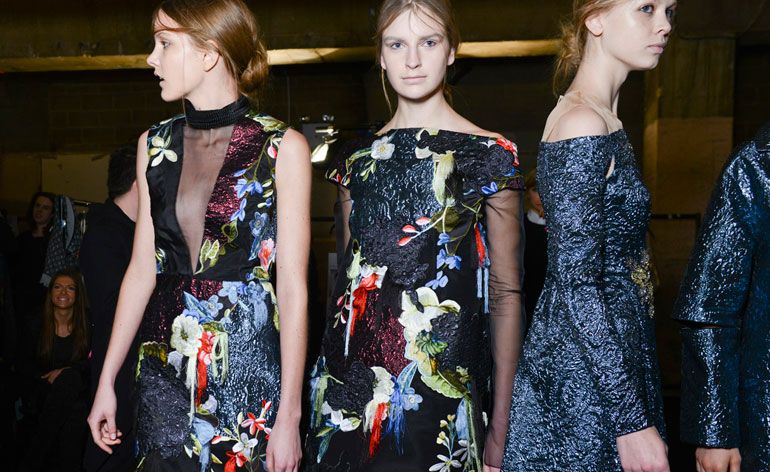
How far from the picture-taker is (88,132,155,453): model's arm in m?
1.94

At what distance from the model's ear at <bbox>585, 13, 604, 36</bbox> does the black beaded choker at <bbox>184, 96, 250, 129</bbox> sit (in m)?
0.76

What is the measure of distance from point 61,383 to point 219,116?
2720mm

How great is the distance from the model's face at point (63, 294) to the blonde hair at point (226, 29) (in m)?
2.80

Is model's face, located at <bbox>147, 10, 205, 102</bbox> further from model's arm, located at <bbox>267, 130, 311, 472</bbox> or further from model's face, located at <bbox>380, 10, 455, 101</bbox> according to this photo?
model's face, located at <bbox>380, 10, 455, 101</bbox>

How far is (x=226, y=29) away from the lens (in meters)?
1.92

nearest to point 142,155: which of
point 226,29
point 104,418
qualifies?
point 226,29

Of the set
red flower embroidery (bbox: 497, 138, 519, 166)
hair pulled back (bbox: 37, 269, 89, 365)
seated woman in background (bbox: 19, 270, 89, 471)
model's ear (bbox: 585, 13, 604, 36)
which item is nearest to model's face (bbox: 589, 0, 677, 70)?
model's ear (bbox: 585, 13, 604, 36)

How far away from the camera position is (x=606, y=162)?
1.60 metres

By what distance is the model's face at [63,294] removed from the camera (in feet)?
14.5

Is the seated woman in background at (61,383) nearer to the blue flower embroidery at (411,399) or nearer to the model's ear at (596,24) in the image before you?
the blue flower embroidery at (411,399)

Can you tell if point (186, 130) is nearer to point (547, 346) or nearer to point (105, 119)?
point (547, 346)

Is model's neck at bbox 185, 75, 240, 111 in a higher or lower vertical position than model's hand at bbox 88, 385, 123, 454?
higher

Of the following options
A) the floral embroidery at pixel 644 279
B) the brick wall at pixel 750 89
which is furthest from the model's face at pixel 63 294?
the brick wall at pixel 750 89

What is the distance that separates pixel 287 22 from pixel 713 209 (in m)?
6.01
